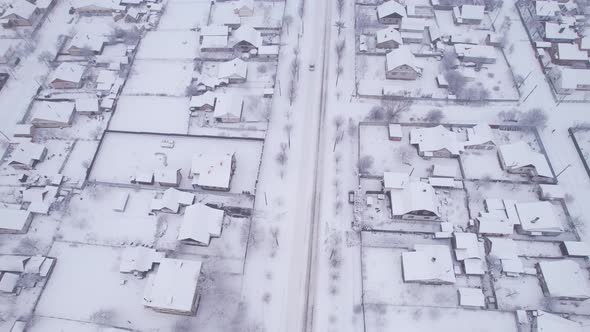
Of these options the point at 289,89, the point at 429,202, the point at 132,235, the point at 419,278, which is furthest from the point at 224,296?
the point at 289,89

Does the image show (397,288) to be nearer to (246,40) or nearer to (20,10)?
(246,40)

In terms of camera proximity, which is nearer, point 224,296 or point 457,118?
point 224,296

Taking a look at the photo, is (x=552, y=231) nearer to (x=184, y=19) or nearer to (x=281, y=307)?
(x=281, y=307)

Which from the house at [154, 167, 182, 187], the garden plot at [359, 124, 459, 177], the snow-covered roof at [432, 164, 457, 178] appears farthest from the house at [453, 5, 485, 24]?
the house at [154, 167, 182, 187]

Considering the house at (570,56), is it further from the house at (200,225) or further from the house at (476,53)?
the house at (200,225)

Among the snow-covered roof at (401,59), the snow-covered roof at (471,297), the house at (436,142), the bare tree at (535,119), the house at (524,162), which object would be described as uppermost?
the snow-covered roof at (401,59)

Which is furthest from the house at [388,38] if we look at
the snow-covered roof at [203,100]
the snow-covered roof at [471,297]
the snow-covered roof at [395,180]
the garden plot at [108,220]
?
the garden plot at [108,220]

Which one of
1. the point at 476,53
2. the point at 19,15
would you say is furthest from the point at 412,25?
the point at 19,15
